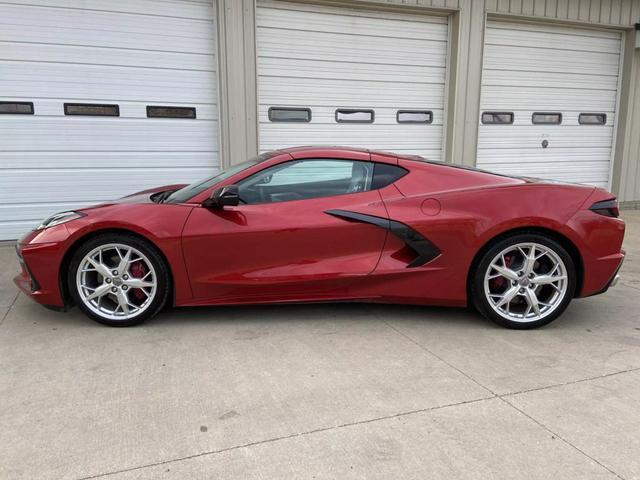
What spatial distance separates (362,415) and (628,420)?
132 centimetres

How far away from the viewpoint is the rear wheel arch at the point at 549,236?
3.68 meters

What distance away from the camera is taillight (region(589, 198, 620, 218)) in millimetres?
3709

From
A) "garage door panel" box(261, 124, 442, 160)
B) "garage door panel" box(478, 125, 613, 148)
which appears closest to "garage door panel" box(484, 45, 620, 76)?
"garage door panel" box(478, 125, 613, 148)

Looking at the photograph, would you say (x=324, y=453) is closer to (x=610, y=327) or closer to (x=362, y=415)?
(x=362, y=415)

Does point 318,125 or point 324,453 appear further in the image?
point 318,125

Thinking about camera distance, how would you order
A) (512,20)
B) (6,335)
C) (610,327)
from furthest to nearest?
1. (512,20)
2. (610,327)
3. (6,335)

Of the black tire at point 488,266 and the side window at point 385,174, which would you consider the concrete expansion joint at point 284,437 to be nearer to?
the black tire at point 488,266

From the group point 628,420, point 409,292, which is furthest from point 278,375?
point 628,420

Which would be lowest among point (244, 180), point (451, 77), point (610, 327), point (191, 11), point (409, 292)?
point (610, 327)

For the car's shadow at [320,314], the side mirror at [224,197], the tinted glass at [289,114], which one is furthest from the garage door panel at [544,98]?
the side mirror at [224,197]

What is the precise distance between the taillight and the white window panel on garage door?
4488 mm

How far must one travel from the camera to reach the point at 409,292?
3717mm

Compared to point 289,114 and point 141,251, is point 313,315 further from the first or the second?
point 289,114

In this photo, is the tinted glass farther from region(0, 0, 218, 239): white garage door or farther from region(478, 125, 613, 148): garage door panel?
region(478, 125, 613, 148): garage door panel
